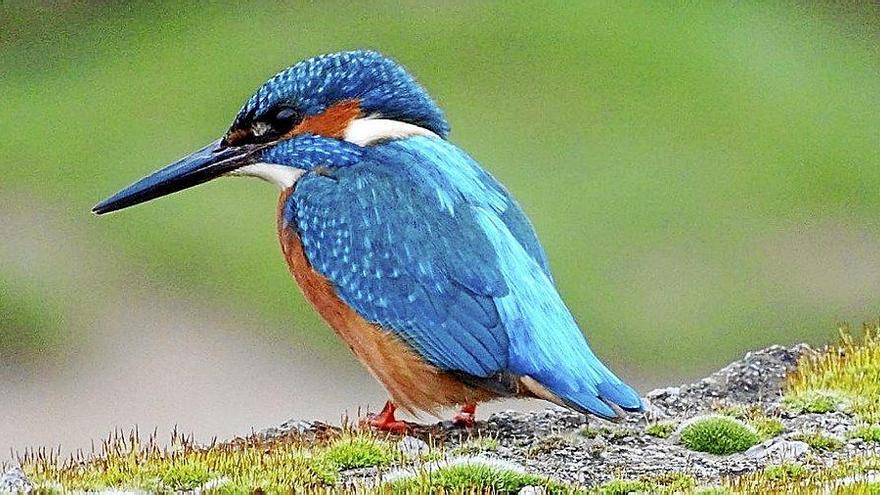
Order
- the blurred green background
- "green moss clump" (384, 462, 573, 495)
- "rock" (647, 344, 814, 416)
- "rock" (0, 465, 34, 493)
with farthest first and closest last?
1. the blurred green background
2. "rock" (647, 344, 814, 416)
3. "green moss clump" (384, 462, 573, 495)
4. "rock" (0, 465, 34, 493)

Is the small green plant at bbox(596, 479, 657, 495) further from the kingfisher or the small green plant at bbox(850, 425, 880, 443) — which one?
the small green plant at bbox(850, 425, 880, 443)

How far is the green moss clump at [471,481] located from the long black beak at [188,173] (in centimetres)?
146

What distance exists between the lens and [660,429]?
16.7ft

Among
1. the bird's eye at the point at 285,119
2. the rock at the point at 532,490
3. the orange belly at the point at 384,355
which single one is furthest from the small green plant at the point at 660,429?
the bird's eye at the point at 285,119

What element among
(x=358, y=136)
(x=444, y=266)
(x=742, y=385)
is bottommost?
(x=742, y=385)

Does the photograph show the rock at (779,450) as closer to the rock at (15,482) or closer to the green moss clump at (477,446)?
the green moss clump at (477,446)

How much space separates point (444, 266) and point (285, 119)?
79 centimetres

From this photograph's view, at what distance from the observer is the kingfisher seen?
181 inches

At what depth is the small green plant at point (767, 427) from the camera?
5016 millimetres

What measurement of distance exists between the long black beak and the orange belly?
0.23 m

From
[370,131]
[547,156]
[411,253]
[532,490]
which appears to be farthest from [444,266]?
[547,156]

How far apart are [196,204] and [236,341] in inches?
55.3

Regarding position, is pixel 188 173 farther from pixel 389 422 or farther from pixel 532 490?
pixel 532 490

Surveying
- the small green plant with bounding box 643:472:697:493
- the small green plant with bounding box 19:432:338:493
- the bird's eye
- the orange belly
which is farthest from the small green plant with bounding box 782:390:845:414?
the bird's eye
